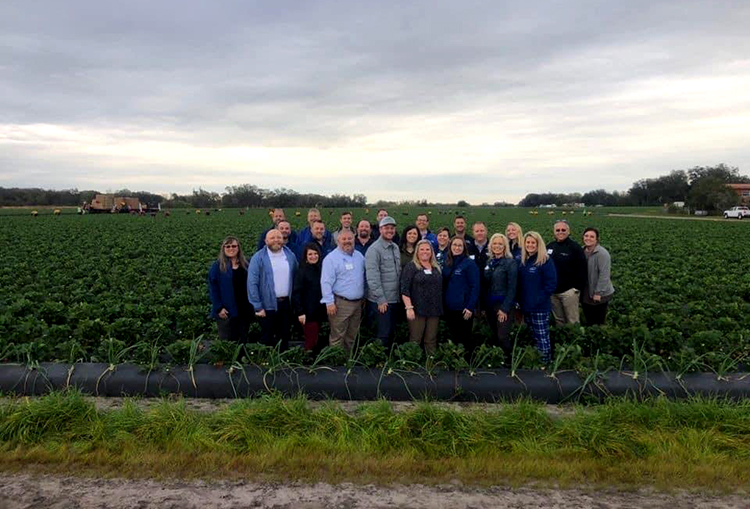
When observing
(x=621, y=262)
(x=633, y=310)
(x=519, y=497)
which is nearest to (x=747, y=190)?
(x=621, y=262)

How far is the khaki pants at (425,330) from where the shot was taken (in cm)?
589

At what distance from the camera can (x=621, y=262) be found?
16.8m

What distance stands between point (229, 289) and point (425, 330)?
2.39 m

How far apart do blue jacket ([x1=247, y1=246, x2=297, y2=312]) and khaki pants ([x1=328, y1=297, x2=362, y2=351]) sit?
2.51 feet

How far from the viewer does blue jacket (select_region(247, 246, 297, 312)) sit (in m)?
5.91

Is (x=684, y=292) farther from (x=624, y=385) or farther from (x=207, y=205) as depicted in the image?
(x=207, y=205)

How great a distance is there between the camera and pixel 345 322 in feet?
19.9

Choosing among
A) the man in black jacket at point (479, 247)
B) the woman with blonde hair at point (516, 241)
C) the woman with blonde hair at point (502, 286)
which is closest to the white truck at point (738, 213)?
the man in black jacket at point (479, 247)

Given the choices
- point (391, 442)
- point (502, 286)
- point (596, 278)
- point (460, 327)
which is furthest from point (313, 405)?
point (596, 278)

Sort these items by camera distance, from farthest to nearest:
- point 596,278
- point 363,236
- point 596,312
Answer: point 363,236 < point 596,312 < point 596,278

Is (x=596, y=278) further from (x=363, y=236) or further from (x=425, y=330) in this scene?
(x=363, y=236)

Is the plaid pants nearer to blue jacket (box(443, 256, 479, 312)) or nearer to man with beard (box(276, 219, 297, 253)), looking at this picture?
blue jacket (box(443, 256, 479, 312))

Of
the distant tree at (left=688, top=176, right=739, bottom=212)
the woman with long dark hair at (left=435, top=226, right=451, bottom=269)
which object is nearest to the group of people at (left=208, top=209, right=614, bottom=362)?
the woman with long dark hair at (left=435, top=226, right=451, bottom=269)

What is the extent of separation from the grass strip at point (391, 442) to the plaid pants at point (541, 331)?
4.85 feet
